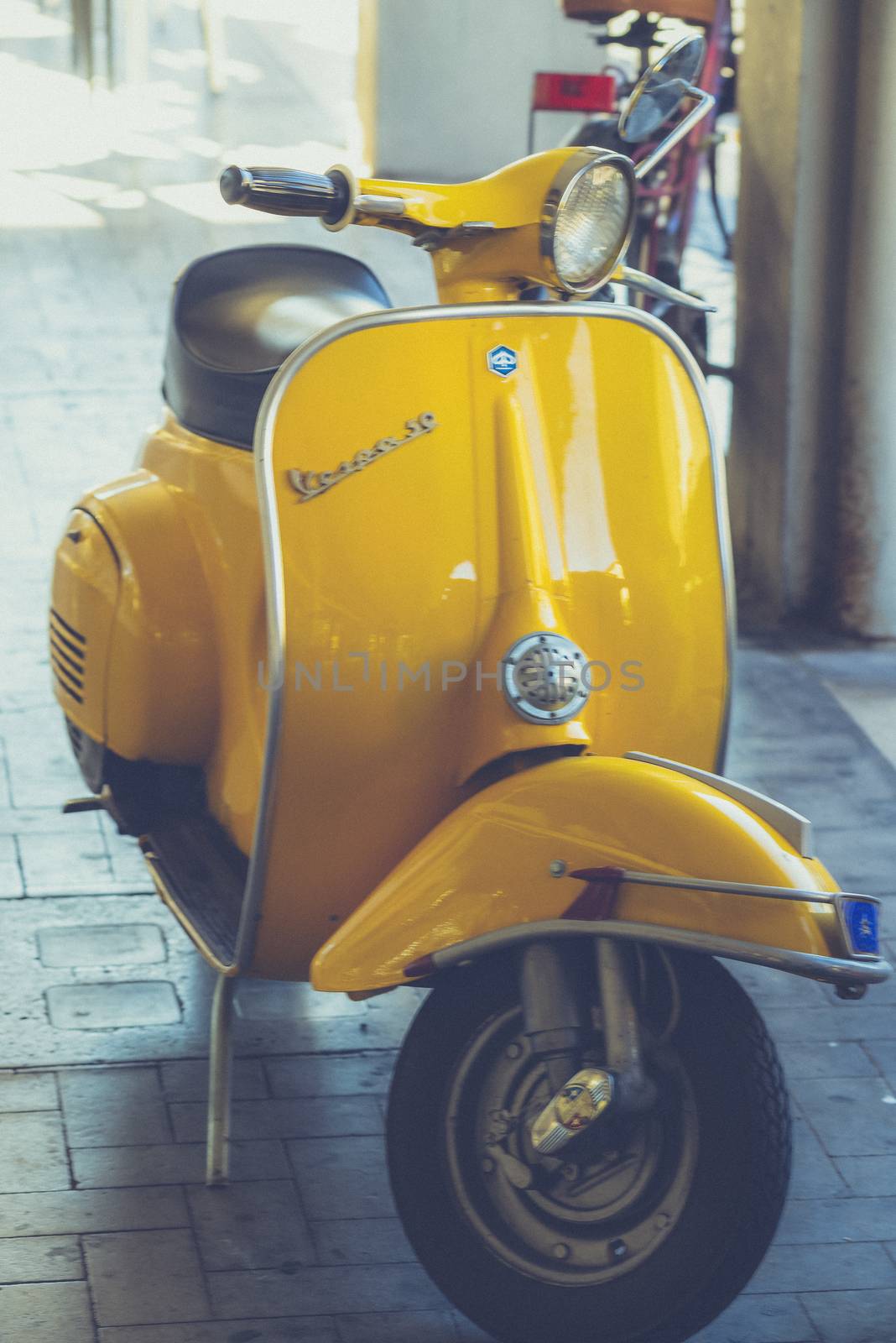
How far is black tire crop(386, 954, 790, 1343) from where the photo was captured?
208cm

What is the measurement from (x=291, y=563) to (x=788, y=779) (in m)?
1.80

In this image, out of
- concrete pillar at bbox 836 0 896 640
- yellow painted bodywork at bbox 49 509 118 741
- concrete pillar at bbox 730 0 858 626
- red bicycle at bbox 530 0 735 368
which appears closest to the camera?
yellow painted bodywork at bbox 49 509 118 741

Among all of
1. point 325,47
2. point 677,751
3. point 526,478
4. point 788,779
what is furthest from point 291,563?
point 325,47

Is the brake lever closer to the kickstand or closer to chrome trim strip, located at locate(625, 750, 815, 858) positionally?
chrome trim strip, located at locate(625, 750, 815, 858)

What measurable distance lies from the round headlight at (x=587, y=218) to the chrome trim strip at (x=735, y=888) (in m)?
0.74

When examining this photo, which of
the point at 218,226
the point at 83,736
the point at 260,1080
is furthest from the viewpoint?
the point at 218,226

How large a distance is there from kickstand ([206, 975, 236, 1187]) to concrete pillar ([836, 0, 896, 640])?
250 centimetres

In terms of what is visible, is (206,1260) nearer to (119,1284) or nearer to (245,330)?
(119,1284)

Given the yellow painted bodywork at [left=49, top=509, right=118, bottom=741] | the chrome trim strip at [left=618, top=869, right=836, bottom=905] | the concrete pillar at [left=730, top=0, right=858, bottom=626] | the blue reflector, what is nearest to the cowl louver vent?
the yellow painted bodywork at [left=49, top=509, right=118, bottom=741]

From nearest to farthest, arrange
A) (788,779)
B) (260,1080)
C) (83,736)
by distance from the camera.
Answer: (260,1080) → (83,736) → (788,779)

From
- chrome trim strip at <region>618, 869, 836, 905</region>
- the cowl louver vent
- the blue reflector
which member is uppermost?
chrome trim strip at <region>618, 869, 836, 905</region>

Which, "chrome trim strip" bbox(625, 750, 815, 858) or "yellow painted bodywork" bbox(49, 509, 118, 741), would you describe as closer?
"chrome trim strip" bbox(625, 750, 815, 858)

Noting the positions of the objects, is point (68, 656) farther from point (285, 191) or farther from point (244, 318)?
point (285, 191)

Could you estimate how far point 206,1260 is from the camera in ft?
7.78
